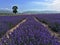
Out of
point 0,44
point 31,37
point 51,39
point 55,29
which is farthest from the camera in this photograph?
point 55,29

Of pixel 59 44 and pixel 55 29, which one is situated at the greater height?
pixel 59 44

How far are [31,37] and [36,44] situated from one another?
642 millimetres

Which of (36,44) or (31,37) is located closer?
(36,44)

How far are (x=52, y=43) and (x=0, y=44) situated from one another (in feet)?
2.99

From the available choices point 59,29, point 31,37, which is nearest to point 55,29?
point 59,29

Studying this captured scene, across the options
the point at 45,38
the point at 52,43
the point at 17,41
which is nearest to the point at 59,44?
the point at 52,43

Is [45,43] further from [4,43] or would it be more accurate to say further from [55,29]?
[55,29]

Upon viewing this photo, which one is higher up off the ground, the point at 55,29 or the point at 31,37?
the point at 31,37

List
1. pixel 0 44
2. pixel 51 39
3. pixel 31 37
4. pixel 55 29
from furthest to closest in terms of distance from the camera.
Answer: pixel 55 29 < pixel 31 37 < pixel 51 39 < pixel 0 44

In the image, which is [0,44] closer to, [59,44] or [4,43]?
[4,43]

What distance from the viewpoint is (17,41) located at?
5.72 metres

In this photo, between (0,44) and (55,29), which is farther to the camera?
(55,29)

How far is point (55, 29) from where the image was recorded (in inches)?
854

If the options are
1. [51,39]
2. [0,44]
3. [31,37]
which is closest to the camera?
[0,44]
